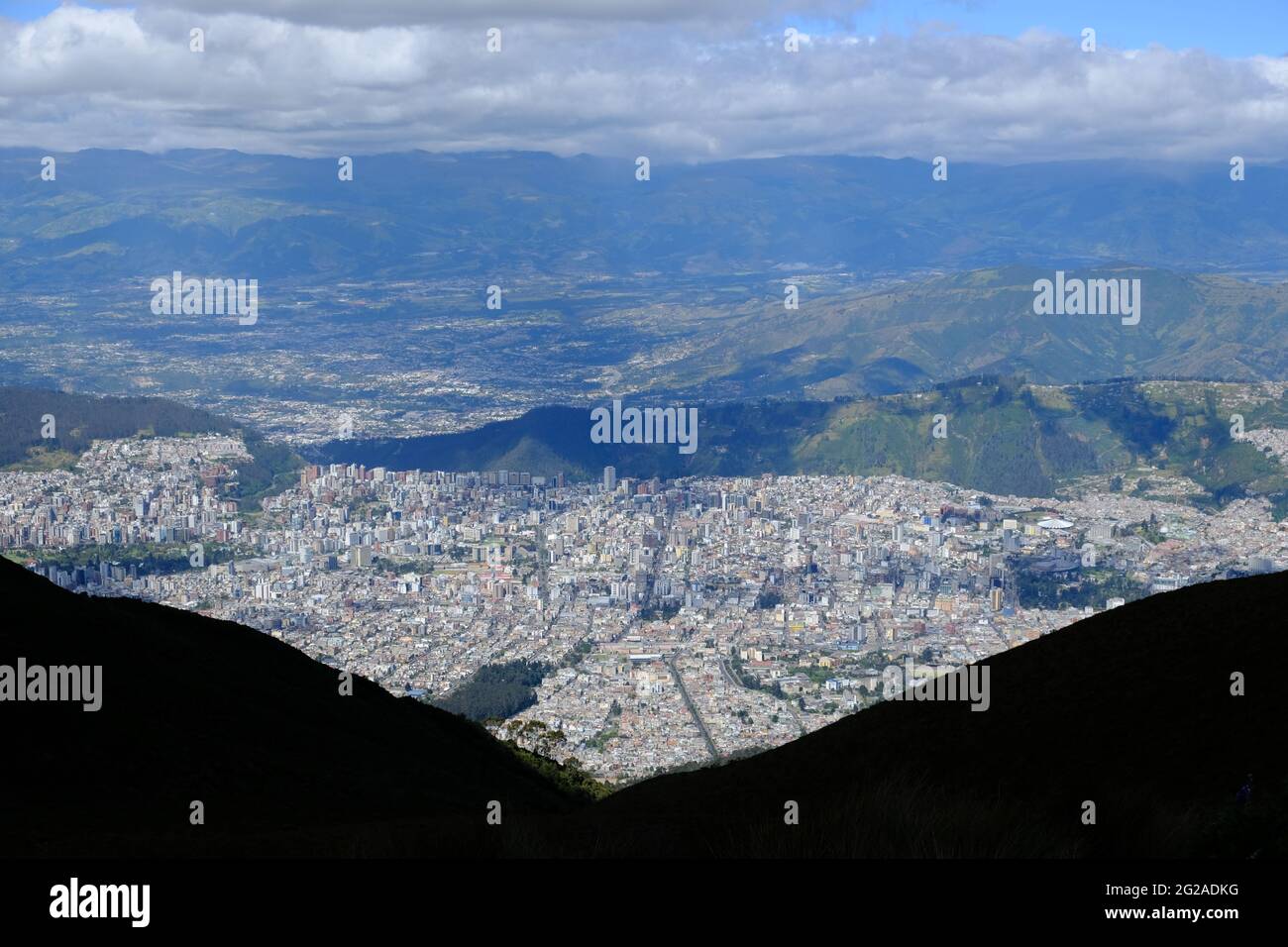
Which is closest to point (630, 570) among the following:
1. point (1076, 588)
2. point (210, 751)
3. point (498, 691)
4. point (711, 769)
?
point (1076, 588)

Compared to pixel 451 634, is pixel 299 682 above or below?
above

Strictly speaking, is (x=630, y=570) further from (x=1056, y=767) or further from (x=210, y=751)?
(x=1056, y=767)

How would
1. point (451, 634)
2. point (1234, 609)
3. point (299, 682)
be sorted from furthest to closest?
point (451, 634) → point (299, 682) → point (1234, 609)

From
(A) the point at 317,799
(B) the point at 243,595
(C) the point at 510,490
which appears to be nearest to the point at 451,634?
(B) the point at 243,595

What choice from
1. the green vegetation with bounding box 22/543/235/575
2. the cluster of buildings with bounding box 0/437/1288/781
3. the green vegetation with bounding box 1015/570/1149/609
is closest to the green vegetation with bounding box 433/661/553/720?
the cluster of buildings with bounding box 0/437/1288/781

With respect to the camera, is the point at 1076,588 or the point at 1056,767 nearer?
the point at 1056,767

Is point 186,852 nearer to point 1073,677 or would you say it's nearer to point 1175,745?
point 1175,745

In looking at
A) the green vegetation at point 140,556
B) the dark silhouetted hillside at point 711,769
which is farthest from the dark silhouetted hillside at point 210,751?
the green vegetation at point 140,556

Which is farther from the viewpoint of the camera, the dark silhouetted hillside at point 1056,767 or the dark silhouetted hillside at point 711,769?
the dark silhouetted hillside at point 711,769

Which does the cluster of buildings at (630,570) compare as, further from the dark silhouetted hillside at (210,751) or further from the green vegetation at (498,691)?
the dark silhouetted hillside at (210,751)

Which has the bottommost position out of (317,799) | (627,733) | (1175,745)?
(627,733)

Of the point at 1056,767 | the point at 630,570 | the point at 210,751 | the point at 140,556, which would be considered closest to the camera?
the point at 1056,767
